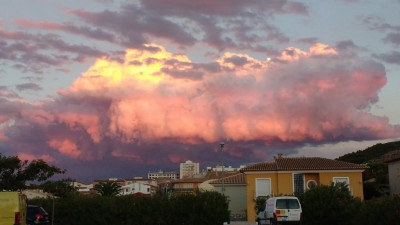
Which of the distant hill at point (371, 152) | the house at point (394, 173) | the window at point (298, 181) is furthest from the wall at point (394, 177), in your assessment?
the distant hill at point (371, 152)

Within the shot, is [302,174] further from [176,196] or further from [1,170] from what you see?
[1,170]

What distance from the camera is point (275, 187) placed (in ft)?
173

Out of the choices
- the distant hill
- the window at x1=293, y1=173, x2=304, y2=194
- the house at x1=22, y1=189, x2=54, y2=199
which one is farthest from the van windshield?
the distant hill

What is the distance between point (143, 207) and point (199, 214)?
335 cm

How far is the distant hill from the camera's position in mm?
104287

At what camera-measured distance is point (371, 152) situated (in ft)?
358

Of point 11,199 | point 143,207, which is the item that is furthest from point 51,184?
point 11,199

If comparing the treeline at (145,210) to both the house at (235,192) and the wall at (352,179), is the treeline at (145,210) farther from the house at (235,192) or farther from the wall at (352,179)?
the house at (235,192)

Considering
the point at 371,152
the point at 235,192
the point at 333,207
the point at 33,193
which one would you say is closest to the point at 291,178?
the point at 235,192

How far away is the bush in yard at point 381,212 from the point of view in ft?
78.0

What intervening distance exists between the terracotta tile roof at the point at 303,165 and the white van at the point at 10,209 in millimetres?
34297

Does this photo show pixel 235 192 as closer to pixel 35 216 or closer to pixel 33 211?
pixel 33 211

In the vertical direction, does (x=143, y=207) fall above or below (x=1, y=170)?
below

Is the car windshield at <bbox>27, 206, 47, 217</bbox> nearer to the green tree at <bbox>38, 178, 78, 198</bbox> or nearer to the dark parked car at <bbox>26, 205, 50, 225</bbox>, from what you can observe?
the dark parked car at <bbox>26, 205, 50, 225</bbox>
